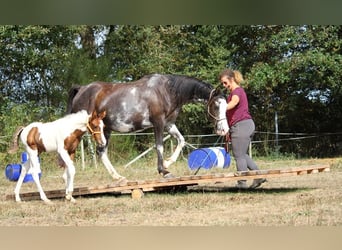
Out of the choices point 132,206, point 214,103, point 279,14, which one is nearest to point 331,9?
point 279,14

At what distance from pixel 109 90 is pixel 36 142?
4.00ft

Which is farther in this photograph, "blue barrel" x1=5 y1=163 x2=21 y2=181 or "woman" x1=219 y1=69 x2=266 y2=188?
"blue barrel" x1=5 y1=163 x2=21 y2=181

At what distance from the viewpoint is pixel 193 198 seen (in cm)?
551

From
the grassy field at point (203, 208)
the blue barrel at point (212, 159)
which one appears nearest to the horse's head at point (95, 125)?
the grassy field at point (203, 208)

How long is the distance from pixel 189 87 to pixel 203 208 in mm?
1916

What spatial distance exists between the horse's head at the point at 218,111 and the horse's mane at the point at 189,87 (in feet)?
0.52

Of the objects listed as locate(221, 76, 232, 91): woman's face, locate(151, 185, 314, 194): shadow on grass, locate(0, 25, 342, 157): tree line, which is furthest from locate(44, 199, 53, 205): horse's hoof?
locate(0, 25, 342, 157): tree line

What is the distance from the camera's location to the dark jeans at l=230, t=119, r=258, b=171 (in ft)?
19.3

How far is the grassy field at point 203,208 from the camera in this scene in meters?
4.11

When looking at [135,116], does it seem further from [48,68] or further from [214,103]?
[48,68]

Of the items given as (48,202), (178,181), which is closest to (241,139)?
(178,181)

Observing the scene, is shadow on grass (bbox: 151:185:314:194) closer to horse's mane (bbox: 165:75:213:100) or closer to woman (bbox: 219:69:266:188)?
woman (bbox: 219:69:266:188)

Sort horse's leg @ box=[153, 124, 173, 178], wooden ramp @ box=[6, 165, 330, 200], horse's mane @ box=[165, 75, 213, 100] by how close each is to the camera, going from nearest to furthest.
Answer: wooden ramp @ box=[6, 165, 330, 200], horse's mane @ box=[165, 75, 213, 100], horse's leg @ box=[153, 124, 173, 178]

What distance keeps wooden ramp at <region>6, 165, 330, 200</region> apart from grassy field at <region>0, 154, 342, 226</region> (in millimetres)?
96
